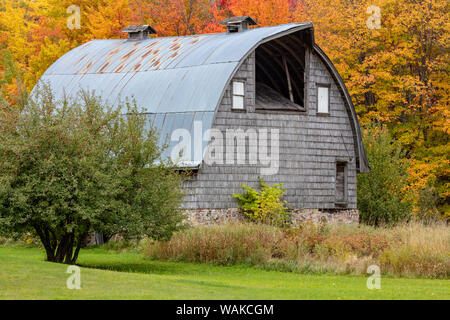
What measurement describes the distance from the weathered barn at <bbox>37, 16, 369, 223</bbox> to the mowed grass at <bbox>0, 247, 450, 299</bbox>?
754cm

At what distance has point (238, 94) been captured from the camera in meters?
29.9

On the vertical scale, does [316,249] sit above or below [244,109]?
below

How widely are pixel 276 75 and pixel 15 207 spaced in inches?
680

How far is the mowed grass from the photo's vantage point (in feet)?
47.2

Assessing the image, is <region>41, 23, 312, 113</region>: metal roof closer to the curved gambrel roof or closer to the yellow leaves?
the curved gambrel roof

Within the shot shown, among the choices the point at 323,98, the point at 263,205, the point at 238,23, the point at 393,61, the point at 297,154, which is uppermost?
the point at 238,23

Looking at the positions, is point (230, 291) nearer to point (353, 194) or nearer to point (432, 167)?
point (353, 194)

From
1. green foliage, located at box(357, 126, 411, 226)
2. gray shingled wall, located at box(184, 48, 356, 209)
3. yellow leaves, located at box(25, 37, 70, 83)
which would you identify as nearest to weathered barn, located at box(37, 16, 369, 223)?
gray shingled wall, located at box(184, 48, 356, 209)

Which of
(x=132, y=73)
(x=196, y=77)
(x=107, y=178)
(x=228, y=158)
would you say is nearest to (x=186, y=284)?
(x=107, y=178)

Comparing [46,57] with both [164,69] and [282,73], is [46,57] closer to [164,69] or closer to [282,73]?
[164,69]

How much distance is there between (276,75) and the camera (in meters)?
34.6

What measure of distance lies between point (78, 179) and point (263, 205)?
10.5m

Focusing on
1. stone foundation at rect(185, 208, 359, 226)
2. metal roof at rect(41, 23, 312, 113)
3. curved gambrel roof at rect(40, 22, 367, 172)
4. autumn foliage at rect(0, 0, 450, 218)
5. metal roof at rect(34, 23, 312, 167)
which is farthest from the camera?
autumn foliage at rect(0, 0, 450, 218)

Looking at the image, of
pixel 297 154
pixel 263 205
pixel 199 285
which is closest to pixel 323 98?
pixel 297 154
